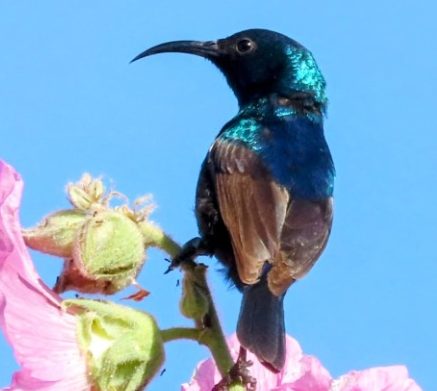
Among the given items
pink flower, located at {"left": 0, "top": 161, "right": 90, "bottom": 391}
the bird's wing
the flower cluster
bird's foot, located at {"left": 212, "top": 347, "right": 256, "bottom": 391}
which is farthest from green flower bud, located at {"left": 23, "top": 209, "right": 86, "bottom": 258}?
the bird's wing

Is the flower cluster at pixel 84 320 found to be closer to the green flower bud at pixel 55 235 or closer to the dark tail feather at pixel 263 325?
the green flower bud at pixel 55 235

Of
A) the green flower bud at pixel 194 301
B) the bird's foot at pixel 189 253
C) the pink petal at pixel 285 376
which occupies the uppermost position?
the bird's foot at pixel 189 253

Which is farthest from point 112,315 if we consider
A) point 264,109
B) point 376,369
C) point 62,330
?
point 264,109

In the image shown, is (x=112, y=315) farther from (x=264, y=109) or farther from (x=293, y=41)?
(x=293, y=41)

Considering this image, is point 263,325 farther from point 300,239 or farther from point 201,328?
point 300,239

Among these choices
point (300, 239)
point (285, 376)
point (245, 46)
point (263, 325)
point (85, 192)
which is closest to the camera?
point (85, 192)

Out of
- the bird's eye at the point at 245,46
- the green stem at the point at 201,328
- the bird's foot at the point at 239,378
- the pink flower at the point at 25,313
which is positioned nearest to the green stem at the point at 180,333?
the green stem at the point at 201,328

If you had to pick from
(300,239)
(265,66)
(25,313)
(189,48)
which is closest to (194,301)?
(25,313)
